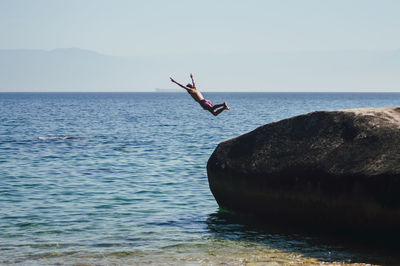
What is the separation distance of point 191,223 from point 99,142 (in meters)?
22.2

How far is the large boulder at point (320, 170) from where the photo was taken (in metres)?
11.1

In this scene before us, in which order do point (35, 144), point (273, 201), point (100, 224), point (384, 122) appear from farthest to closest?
point (35, 144) → point (100, 224) → point (273, 201) → point (384, 122)

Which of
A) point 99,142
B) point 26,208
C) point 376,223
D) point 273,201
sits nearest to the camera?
point 376,223

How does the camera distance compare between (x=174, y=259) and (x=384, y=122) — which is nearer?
(x=174, y=259)

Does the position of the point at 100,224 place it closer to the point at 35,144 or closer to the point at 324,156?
the point at 324,156

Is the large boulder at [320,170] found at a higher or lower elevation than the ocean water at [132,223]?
higher

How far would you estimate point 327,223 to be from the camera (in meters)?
12.1

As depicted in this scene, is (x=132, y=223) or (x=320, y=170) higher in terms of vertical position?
(x=320, y=170)

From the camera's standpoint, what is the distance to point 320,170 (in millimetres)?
11984

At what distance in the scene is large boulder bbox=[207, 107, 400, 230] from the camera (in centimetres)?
1114

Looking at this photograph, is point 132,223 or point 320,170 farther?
point 132,223

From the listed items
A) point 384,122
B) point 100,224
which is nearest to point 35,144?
point 100,224

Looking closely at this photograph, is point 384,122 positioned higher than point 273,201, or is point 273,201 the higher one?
point 384,122

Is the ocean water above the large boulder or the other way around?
the other way around
